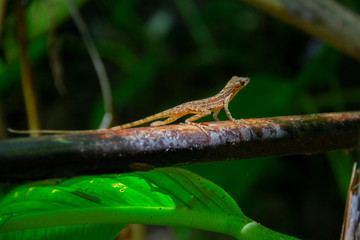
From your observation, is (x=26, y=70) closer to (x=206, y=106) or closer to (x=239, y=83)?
(x=206, y=106)

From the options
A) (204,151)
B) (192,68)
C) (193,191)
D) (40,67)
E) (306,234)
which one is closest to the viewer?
(204,151)

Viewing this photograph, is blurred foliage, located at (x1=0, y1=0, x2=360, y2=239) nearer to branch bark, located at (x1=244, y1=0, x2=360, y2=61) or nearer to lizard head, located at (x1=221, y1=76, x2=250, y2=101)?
branch bark, located at (x1=244, y1=0, x2=360, y2=61)

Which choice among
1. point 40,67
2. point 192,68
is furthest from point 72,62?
point 192,68

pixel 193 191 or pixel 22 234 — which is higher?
pixel 193 191

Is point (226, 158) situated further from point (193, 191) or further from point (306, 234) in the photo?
point (306, 234)

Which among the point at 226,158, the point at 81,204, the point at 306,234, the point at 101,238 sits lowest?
the point at 306,234

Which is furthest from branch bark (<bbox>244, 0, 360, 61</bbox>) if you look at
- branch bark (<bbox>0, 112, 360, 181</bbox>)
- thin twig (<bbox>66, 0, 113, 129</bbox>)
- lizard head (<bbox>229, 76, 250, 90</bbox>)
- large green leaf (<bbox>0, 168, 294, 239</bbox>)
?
large green leaf (<bbox>0, 168, 294, 239</bbox>)

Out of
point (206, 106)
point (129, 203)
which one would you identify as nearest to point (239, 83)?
point (206, 106)
